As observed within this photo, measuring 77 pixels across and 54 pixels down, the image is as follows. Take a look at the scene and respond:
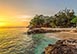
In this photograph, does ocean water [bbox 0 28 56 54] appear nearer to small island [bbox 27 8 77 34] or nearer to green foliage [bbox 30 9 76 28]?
small island [bbox 27 8 77 34]

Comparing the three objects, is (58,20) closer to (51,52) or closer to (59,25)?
(59,25)

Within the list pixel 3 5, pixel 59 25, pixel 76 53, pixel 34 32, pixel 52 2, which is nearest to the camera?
pixel 76 53

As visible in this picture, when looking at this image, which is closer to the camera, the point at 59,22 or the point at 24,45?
the point at 24,45

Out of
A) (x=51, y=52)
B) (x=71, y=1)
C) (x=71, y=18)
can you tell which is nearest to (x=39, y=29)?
(x=71, y=18)

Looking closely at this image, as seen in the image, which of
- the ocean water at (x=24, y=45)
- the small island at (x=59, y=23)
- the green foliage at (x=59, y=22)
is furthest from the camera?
the green foliage at (x=59, y=22)

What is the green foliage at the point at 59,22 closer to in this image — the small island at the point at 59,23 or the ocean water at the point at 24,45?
the small island at the point at 59,23

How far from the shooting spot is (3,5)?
24.0 feet

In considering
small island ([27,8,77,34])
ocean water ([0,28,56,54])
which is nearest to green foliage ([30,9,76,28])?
small island ([27,8,77,34])

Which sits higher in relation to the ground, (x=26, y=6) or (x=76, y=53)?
(x=26, y=6)

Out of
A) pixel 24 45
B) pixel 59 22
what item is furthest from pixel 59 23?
pixel 24 45

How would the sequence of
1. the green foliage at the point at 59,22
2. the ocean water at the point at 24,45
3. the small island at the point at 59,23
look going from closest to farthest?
the ocean water at the point at 24,45, the small island at the point at 59,23, the green foliage at the point at 59,22

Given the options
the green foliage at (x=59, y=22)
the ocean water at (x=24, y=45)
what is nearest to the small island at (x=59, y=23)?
the green foliage at (x=59, y=22)

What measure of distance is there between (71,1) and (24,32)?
6600mm

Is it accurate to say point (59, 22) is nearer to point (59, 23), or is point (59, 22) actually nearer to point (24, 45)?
point (59, 23)
